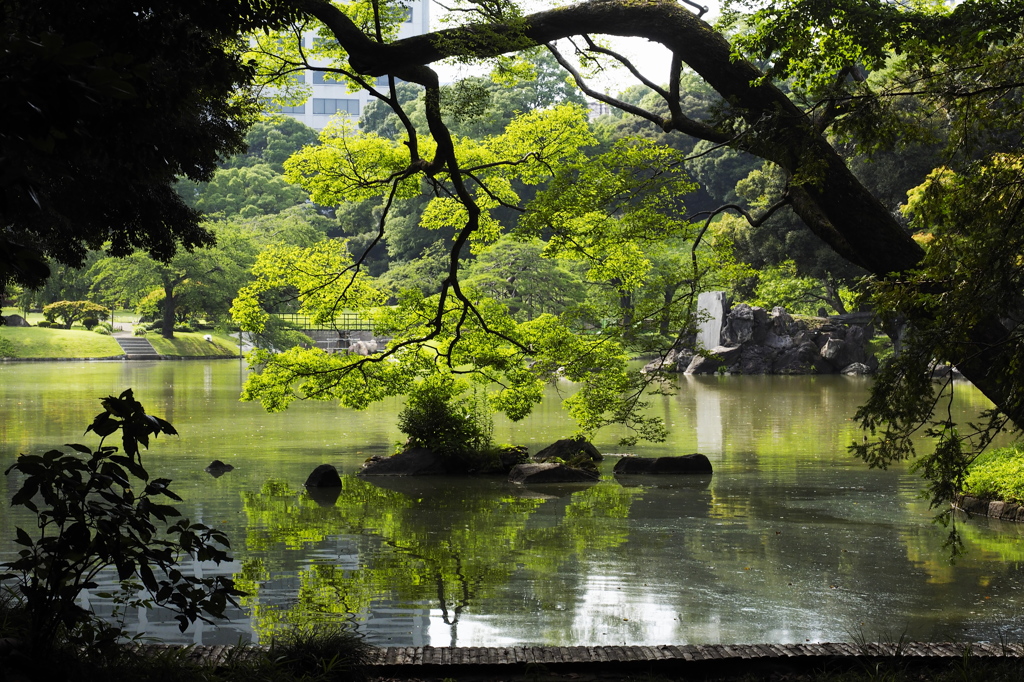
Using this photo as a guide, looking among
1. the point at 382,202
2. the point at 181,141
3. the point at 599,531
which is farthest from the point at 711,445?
the point at 382,202

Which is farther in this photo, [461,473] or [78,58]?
[461,473]

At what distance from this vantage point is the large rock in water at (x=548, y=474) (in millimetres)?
12227

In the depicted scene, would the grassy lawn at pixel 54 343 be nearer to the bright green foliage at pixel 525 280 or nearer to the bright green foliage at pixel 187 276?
the bright green foliage at pixel 187 276

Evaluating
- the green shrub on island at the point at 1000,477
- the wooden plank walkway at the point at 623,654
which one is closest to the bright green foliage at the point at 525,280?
the green shrub on island at the point at 1000,477

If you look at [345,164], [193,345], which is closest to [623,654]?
[345,164]

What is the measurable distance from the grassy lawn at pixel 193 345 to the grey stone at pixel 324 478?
2748 centimetres

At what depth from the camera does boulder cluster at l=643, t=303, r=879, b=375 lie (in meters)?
31.6

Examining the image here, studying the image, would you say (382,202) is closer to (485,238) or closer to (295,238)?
(295,238)

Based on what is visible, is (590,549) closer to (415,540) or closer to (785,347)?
(415,540)

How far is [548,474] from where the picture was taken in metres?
12.3

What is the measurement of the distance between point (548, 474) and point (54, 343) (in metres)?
28.2

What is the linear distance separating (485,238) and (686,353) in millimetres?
20504

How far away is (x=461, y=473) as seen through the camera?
1292 cm

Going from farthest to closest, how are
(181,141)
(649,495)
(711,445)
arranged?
(711,445) → (649,495) → (181,141)
